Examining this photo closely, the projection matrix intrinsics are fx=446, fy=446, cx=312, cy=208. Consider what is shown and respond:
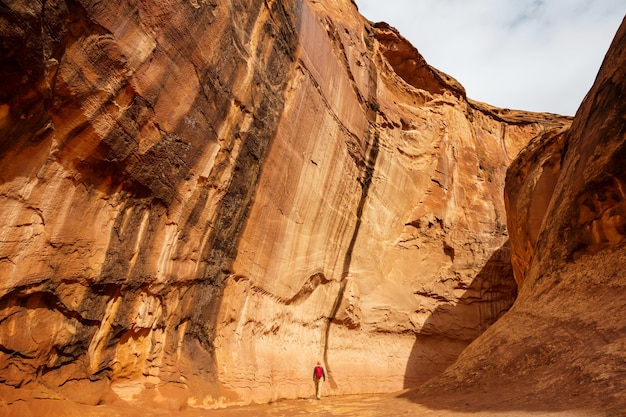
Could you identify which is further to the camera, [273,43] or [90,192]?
[273,43]

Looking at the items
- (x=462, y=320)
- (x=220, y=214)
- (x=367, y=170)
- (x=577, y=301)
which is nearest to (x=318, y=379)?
(x=220, y=214)

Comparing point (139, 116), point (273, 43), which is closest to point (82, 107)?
point (139, 116)

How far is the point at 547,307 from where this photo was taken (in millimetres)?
7398

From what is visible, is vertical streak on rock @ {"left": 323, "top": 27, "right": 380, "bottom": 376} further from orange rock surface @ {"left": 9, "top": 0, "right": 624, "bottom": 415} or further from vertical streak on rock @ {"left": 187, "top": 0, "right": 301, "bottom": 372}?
vertical streak on rock @ {"left": 187, "top": 0, "right": 301, "bottom": 372}

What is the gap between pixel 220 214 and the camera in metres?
8.98

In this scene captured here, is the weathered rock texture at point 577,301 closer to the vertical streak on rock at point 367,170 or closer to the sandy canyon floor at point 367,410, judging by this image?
the sandy canyon floor at point 367,410

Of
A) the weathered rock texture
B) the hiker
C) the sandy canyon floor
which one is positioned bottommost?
the sandy canyon floor

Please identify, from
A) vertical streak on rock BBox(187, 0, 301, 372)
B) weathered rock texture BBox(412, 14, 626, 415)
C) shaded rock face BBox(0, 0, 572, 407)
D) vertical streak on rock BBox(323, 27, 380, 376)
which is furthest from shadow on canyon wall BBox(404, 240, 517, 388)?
vertical streak on rock BBox(187, 0, 301, 372)

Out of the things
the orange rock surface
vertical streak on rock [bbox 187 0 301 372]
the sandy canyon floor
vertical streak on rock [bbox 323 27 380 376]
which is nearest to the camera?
the sandy canyon floor

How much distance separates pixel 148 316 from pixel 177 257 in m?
1.14

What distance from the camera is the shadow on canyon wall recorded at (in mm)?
15141

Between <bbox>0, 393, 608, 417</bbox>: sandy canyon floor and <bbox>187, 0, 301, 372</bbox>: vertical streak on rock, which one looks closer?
<bbox>0, 393, 608, 417</bbox>: sandy canyon floor

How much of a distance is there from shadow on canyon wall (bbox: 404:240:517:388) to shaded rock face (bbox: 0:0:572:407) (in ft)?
0.23

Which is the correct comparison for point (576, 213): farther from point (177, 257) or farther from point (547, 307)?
point (177, 257)
